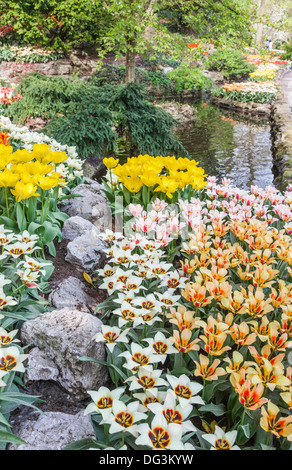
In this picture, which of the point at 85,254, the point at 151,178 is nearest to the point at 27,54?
the point at 151,178

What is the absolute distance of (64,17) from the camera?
1280 centimetres

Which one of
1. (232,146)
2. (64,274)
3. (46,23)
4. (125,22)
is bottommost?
(232,146)

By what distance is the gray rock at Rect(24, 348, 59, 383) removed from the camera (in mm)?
1303

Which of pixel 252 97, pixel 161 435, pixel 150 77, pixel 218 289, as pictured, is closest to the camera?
pixel 161 435

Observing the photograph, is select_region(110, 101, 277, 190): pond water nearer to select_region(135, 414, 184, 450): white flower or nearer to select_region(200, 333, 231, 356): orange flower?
select_region(200, 333, 231, 356): orange flower

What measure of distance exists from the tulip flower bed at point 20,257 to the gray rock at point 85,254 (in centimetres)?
12

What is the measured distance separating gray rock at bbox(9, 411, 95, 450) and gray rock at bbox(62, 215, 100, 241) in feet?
4.18

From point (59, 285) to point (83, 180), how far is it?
190cm

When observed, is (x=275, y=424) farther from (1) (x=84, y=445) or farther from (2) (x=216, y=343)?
(1) (x=84, y=445)

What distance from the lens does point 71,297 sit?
173cm

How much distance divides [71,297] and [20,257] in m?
0.42

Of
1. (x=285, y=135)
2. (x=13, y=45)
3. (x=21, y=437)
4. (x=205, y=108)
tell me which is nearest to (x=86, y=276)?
(x=21, y=437)

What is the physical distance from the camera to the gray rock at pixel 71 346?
1.31 metres
